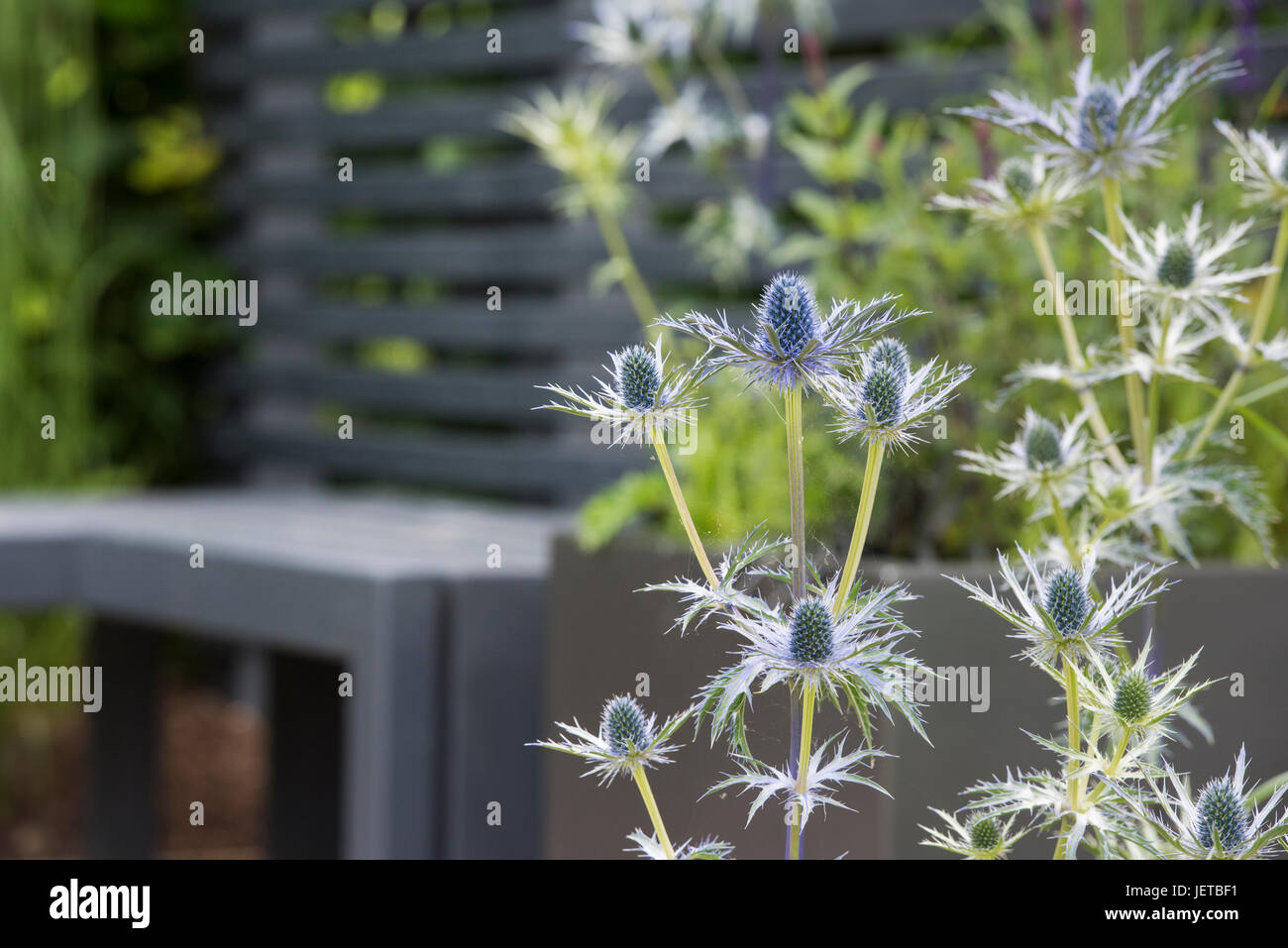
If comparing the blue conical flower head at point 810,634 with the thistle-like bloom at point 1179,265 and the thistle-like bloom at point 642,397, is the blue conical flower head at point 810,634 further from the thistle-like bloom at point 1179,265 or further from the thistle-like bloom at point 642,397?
the thistle-like bloom at point 1179,265

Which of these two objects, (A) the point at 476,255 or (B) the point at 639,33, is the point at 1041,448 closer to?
(B) the point at 639,33

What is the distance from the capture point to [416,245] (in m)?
2.88

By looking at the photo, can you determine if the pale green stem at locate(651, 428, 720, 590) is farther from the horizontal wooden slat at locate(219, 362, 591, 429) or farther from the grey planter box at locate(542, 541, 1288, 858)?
the horizontal wooden slat at locate(219, 362, 591, 429)

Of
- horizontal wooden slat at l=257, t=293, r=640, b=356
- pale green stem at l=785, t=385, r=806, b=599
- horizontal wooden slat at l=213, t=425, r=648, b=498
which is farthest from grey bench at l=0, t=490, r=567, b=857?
pale green stem at l=785, t=385, r=806, b=599

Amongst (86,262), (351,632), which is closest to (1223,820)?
(351,632)

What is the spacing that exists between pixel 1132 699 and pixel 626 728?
145 mm

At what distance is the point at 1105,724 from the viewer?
0.42 m

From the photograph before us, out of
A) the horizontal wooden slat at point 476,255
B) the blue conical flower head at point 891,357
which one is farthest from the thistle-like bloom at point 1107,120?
the horizontal wooden slat at point 476,255

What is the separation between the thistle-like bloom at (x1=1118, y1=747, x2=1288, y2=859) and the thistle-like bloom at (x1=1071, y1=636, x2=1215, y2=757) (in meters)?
0.01

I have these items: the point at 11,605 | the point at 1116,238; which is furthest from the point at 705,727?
the point at 11,605

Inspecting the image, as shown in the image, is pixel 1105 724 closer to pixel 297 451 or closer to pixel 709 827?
pixel 709 827

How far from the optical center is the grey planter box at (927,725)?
1.28ft

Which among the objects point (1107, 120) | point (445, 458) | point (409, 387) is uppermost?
point (409, 387)
